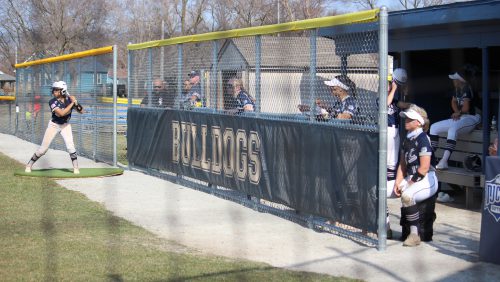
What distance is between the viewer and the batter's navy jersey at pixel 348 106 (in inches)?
315

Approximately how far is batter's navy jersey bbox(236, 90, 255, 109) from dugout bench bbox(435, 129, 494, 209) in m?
2.99

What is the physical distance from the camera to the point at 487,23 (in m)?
10.1

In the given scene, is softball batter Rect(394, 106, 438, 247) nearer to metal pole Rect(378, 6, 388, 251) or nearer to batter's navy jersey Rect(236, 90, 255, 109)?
metal pole Rect(378, 6, 388, 251)

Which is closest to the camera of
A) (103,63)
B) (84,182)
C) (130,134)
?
(84,182)

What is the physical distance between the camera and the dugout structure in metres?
7.68

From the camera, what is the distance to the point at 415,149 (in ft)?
25.3

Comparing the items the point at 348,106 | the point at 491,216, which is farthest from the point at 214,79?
the point at 491,216

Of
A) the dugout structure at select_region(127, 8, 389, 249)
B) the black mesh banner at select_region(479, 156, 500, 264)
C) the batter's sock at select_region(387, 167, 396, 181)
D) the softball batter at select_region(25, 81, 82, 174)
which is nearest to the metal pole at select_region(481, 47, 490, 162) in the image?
the batter's sock at select_region(387, 167, 396, 181)

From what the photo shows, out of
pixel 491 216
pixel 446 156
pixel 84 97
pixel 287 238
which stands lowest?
pixel 287 238

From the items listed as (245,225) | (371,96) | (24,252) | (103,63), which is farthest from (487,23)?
(103,63)

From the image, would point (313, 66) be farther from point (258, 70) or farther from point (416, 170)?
point (416, 170)

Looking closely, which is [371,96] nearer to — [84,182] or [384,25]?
[384,25]

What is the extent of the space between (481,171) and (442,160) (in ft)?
2.04

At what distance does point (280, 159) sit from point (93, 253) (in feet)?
9.56
